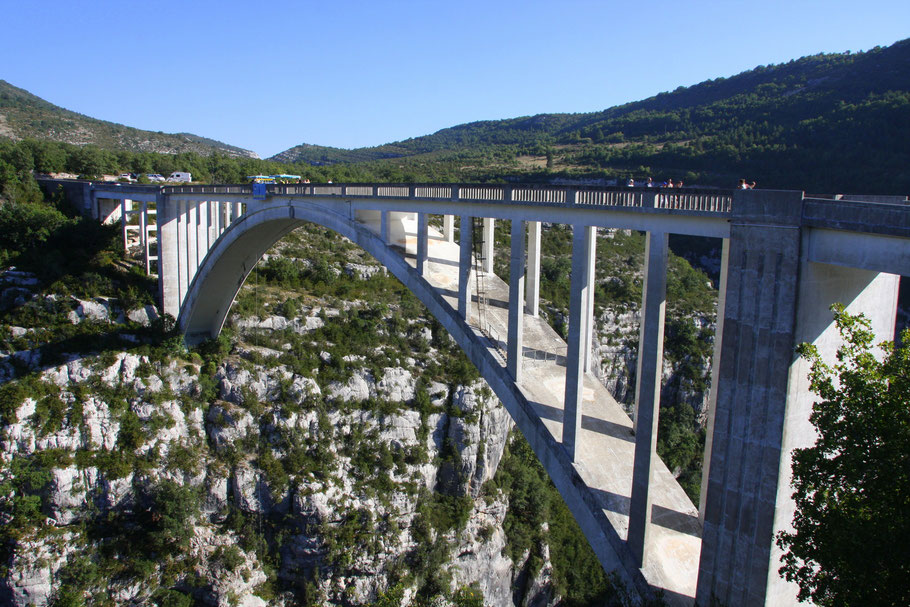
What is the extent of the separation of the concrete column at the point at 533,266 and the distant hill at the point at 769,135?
33.1 m

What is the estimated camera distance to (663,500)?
10.3 m

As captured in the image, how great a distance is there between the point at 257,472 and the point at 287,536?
318 cm

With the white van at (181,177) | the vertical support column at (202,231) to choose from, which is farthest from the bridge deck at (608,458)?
the white van at (181,177)

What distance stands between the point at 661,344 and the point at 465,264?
584cm

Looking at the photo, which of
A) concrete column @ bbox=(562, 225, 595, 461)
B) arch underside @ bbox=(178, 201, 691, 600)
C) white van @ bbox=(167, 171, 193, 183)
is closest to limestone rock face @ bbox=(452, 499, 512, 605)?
arch underside @ bbox=(178, 201, 691, 600)

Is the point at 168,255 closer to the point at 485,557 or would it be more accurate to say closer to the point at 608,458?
the point at 485,557

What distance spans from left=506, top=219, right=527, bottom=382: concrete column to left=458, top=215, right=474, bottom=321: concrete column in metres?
1.59

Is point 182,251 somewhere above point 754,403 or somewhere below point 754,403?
above

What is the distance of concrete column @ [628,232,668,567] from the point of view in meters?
8.49

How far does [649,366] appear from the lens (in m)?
8.59

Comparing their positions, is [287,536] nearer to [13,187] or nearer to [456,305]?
[456,305]

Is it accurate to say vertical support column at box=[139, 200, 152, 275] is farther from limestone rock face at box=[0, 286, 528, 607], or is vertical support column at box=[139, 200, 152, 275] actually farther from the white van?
the white van

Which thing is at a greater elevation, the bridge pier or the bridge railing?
the bridge railing

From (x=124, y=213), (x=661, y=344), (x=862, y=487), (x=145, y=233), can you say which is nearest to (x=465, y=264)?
(x=661, y=344)
